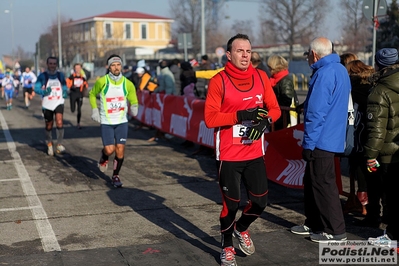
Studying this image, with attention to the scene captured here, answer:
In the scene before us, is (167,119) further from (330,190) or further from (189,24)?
(189,24)

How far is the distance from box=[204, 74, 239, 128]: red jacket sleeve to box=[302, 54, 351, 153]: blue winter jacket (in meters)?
1.05

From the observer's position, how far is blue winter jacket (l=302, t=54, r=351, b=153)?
612 centimetres

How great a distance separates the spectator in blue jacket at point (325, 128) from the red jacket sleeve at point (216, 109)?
1068 mm

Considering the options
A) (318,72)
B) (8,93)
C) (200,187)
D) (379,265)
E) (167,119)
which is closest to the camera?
(379,265)

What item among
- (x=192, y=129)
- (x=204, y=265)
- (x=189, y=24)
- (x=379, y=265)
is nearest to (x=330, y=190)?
(x=379, y=265)

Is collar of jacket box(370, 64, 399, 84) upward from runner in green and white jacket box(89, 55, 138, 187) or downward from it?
upward

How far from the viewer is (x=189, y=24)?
265 feet

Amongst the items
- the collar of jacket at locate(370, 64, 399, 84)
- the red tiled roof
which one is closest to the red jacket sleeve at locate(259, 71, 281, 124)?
the collar of jacket at locate(370, 64, 399, 84)

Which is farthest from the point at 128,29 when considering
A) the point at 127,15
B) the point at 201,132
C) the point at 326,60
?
the point at 326,60

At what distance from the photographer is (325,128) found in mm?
6223

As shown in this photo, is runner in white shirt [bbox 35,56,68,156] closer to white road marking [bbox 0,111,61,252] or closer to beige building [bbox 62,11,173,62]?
white road marking [bbox 0,111,61,252]

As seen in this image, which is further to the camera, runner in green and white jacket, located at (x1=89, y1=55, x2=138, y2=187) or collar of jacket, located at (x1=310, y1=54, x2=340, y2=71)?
runner in green and white jacket, located at (x1=89, y1=55, x2=138, y2=187)

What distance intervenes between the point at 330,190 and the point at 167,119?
363 inches

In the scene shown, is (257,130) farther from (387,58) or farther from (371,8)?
(371,8)
